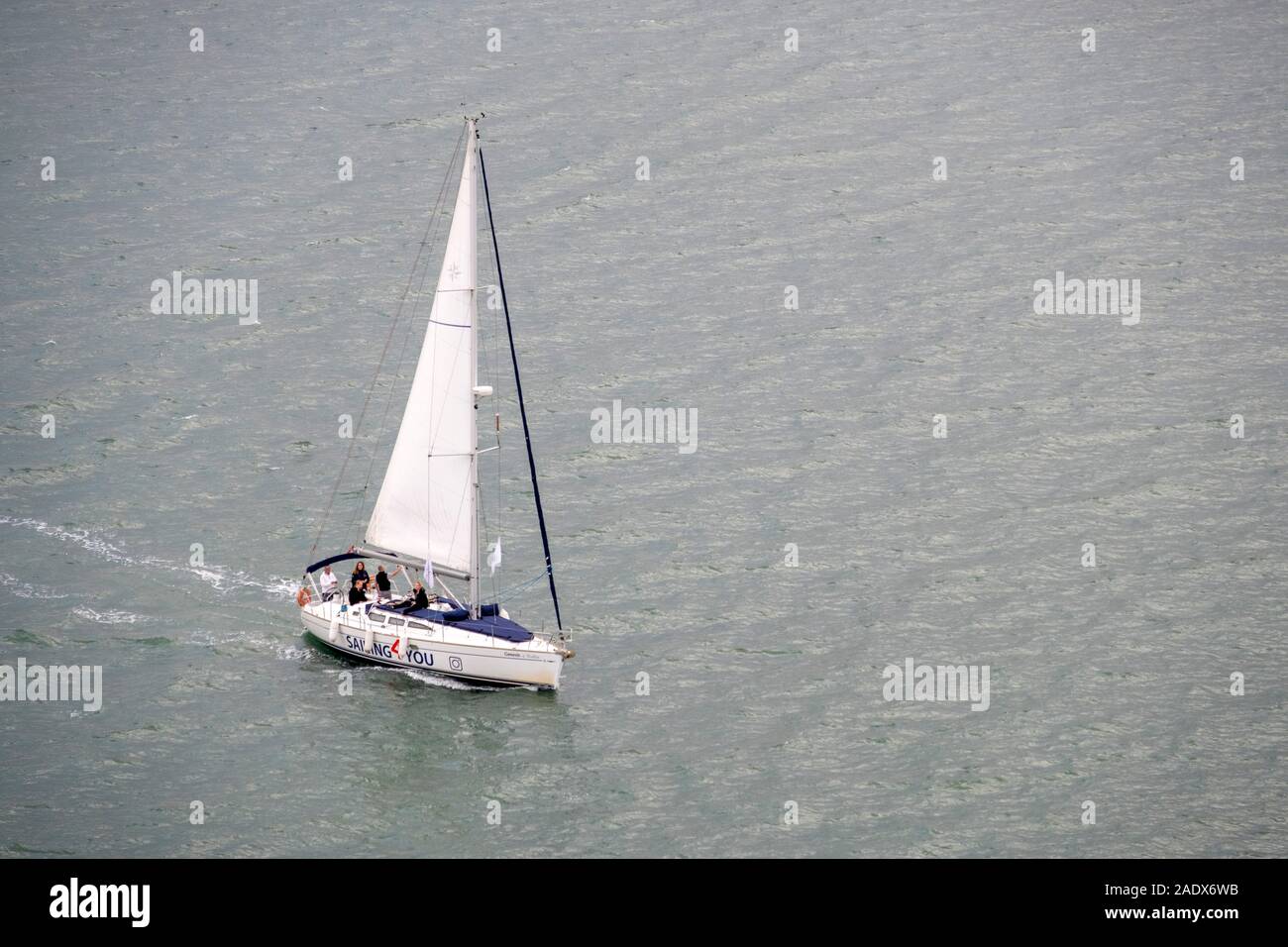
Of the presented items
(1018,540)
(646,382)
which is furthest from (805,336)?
(1018,540)

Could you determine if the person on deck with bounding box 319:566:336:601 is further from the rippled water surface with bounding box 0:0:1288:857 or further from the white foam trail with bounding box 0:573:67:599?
the white foam trail with bounding box 0:573:67:599

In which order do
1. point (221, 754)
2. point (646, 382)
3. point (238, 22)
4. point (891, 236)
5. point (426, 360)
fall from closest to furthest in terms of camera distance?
point (221, 754) → point (426, 360) → point (646, 382) → point (891, 236) → point (238, 22)

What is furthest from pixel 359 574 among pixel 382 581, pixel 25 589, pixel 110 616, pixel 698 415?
pixel 698 415

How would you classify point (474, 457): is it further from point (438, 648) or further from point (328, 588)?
point (328, 588)

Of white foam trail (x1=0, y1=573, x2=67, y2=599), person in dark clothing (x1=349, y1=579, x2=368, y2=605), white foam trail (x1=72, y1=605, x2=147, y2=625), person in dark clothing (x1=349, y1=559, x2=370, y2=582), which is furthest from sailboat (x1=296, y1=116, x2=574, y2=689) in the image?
white foam trail (x1=0, y1=573, x2=67, y2=599)
